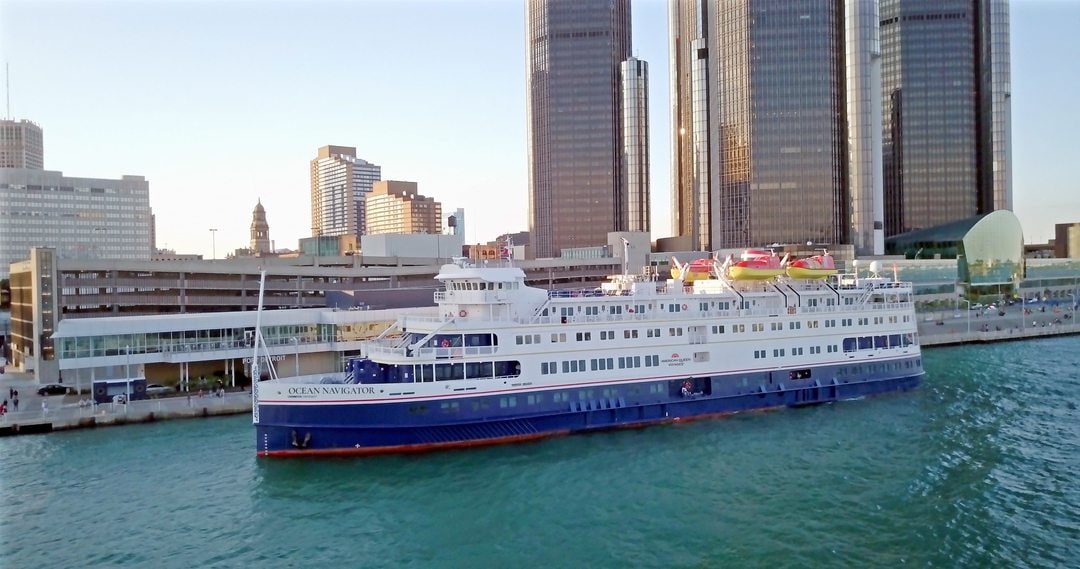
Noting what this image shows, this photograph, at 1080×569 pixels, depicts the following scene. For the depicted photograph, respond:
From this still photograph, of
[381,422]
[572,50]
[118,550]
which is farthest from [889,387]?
[572,50]

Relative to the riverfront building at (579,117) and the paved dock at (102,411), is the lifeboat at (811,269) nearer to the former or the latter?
the paved dock at (102,411)

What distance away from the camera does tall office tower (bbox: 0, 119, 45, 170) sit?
15652 centimetres

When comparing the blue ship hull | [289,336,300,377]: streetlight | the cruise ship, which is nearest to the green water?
the blue ship hull

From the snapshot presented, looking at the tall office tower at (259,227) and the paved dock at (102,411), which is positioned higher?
the tall office tower at (259,227)

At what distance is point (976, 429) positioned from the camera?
34.2 meters

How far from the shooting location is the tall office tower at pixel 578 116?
13288 cm

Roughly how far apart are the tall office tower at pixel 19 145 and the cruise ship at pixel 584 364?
531 feet

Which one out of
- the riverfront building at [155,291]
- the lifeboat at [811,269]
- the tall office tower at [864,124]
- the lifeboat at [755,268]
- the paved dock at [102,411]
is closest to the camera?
the paved dock at [102,411]

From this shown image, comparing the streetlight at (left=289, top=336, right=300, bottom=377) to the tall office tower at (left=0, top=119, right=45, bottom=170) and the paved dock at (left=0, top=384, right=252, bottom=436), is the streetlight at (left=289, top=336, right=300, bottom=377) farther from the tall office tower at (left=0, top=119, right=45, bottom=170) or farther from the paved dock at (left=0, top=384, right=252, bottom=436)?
the tall office tower at (left=0, top=119, right=45, bottom=170)

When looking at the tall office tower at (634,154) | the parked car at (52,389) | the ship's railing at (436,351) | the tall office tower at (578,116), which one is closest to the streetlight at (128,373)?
the parked car at (52,389)

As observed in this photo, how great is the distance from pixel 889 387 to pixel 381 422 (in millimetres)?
29087

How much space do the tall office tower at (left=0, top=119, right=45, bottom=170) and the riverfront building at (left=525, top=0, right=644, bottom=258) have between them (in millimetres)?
113532

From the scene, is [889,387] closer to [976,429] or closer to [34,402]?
[976,429]

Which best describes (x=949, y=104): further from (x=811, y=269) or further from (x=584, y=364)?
(x=584, y=364)
